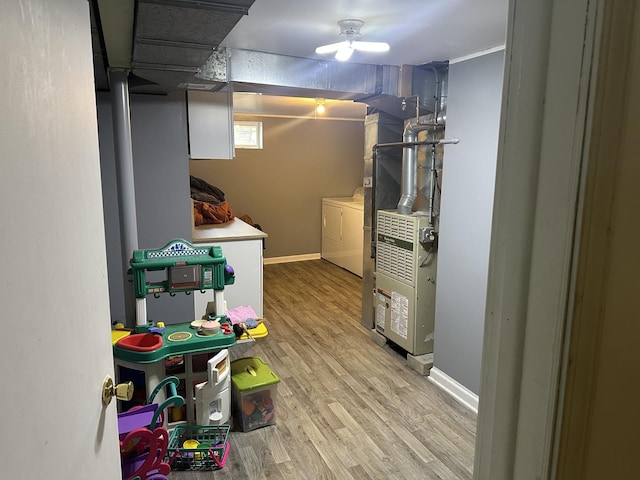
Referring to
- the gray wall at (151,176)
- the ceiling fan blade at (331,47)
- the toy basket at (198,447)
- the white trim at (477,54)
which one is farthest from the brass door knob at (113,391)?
the white trim at (477,54)

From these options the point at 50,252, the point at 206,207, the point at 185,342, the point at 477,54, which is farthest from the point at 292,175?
the point at 50,252

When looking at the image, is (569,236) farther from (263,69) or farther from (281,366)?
(281,366)

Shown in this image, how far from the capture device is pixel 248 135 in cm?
602

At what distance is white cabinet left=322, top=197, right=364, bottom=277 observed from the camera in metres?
5.73

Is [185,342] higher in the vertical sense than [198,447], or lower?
higher

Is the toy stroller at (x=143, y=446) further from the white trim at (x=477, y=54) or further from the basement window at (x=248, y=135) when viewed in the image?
the basement window at (x=248, y=135)

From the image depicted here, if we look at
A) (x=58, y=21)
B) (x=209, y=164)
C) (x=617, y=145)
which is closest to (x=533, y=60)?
(x=617, y=145)

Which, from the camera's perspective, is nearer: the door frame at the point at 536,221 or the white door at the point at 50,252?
the door frame at the point at 536,221

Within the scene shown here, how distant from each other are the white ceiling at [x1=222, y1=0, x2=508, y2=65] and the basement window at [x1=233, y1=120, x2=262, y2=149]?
324cm

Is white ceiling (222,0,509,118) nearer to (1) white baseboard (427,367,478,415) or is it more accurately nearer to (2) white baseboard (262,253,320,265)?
(1) white baseboard (427,367,478,415)

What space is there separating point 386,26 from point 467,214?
1.23 metres

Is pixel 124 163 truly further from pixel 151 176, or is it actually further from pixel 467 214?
pixel 467 214

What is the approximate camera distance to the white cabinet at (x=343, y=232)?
5.73 metres

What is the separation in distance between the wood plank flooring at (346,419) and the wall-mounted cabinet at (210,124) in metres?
1.66
